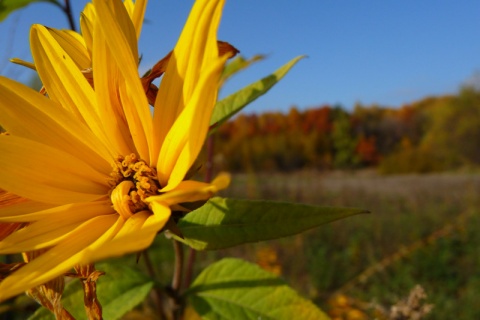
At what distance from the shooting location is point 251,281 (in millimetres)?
472

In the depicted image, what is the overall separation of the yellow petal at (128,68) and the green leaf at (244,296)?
0.17m

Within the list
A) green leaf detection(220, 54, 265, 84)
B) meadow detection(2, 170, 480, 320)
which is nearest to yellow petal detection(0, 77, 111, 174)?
green leaf detection(220, 54, 265, 84)

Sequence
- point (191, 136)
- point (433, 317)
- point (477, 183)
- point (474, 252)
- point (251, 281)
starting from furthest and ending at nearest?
1. point (477, 183)
2. point (474, 252)
3. point (433, 317)
4. point (251, 281)
5. point (191, 136)

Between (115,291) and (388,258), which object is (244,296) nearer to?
(115,291)

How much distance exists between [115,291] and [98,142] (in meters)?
0.20

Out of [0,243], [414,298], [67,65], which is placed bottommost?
[414,298]

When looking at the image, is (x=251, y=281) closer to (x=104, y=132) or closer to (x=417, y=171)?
(x=104, y=132)

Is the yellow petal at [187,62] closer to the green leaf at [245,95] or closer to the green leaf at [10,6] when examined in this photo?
the green leaf at [245,95]

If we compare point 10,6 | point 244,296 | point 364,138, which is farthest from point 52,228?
point 364,138

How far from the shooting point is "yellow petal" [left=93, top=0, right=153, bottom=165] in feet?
0.97

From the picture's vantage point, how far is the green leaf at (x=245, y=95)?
1.36 feet

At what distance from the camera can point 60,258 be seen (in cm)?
28

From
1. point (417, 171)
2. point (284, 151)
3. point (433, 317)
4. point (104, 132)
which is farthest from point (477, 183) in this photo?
point (104, 132)

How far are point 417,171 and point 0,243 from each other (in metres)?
10.1
